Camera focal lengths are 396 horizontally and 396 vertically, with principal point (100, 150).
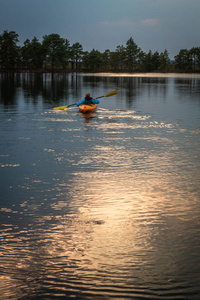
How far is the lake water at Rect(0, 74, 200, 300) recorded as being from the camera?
5719 millimetres

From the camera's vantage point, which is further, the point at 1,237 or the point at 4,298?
the point at 1,237

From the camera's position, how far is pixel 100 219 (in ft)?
26.5

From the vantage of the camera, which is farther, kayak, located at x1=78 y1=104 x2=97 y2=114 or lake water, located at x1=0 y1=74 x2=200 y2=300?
kayak, located at x1=78 y1=104 x2=97 y2=114

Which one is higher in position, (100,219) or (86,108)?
(86,108)

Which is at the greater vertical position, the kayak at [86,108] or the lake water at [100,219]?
the kayak at [86,108]

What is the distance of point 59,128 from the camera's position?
20984 millimetres

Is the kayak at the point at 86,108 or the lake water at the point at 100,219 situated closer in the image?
the lake water at the point at 100,219

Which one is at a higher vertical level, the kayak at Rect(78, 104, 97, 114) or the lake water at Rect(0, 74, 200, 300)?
the kayak at Rect(78, 104, 97, 114)

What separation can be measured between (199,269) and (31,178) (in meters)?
6.18

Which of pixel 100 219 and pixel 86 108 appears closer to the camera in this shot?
pixel 100 219

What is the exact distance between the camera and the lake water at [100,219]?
5.72 metres

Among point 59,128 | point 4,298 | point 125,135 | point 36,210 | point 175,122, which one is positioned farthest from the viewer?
point 175,122

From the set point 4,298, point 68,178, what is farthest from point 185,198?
point 4,298

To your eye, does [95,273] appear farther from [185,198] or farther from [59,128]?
[59,128]
